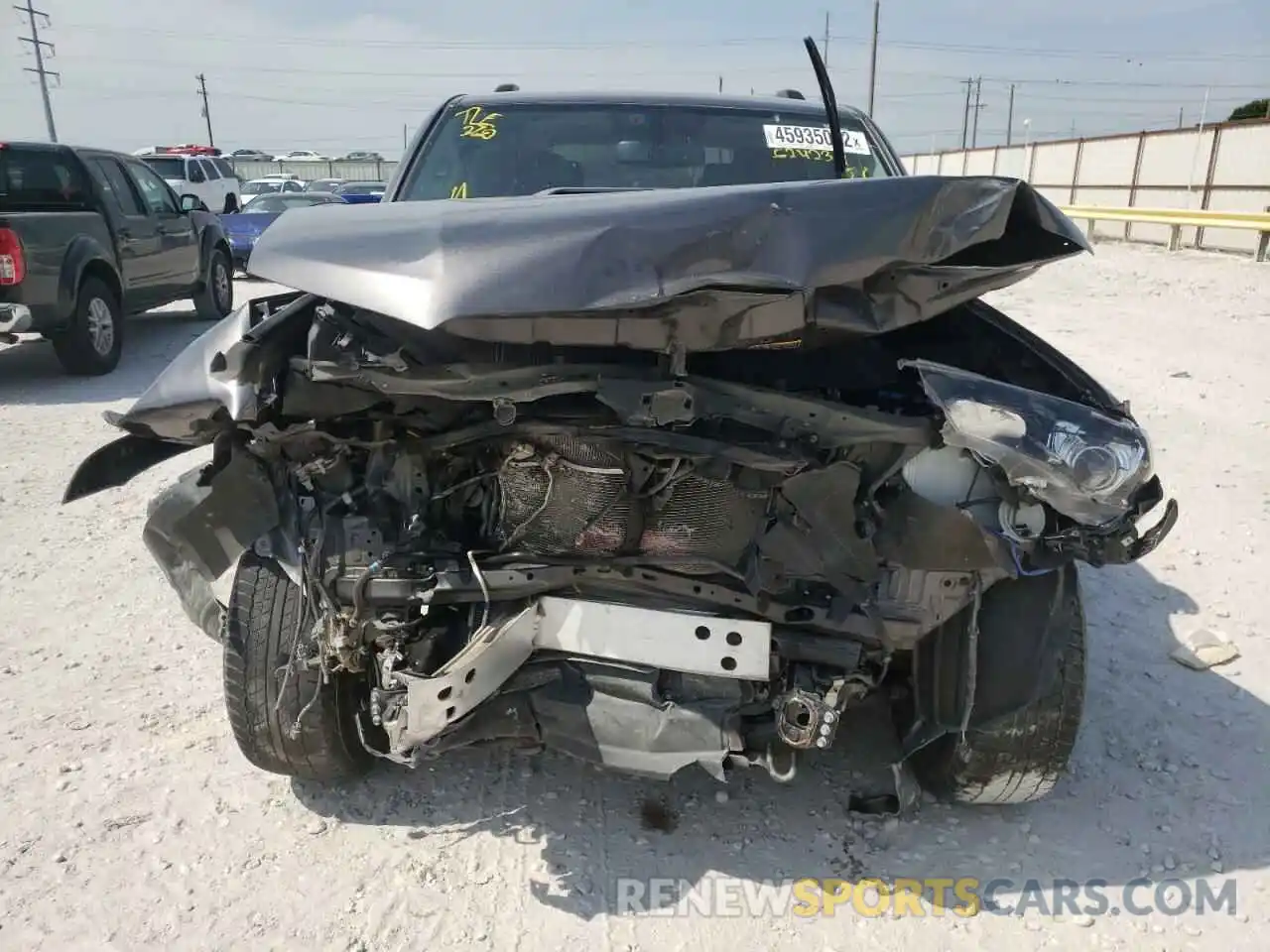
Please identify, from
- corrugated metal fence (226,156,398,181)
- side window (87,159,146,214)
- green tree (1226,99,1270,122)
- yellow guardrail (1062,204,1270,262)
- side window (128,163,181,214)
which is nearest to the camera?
side window (87,159,146,214)

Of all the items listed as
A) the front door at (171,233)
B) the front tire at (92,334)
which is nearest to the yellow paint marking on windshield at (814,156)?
the front tire at (92,334)

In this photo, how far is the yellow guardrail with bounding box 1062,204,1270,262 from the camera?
1498 cm

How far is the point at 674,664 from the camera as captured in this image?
2.21m

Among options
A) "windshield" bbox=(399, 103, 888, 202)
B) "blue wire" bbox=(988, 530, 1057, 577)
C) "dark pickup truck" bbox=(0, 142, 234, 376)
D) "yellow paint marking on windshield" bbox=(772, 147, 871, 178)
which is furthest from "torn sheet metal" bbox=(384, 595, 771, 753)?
"dark pickup truck" bbox=(0, 142, 234, 376)

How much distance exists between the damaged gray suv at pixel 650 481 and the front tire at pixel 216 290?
9.46 metres

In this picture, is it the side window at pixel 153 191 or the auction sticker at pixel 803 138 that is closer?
the auction sticker at pixel 803 138

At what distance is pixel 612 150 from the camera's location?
11.7ft

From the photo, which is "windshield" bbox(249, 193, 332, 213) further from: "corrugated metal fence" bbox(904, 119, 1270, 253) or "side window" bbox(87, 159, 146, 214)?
"corrugated metal fence" bbox(904, 119, 1270, 253)

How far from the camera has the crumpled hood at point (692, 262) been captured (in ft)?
5.92

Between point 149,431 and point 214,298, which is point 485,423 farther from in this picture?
point 214,298

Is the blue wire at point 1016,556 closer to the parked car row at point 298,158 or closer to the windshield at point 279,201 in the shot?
the windshield at point 279,201

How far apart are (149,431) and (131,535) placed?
2.67 m

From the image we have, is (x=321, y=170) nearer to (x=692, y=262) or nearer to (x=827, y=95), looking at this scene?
(x=827, y=95)

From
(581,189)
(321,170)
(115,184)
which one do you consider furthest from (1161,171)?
(321,170)
